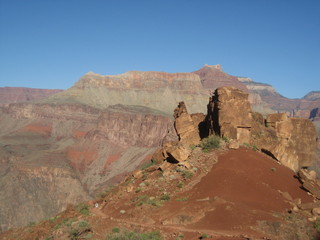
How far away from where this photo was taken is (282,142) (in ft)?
100

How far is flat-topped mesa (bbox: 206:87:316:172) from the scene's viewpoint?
2680cm

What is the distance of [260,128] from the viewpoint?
29.1 m

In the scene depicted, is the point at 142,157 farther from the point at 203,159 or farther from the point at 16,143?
the point at 203,159

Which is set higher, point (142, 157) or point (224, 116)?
point (224, 116)

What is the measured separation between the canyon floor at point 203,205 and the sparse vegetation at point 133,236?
36 cm

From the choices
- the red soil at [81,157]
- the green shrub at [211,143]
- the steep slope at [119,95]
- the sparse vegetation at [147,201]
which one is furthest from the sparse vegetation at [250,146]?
the steep slope at [119,95]

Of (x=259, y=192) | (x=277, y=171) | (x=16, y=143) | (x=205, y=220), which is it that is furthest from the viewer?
(x=16, y=143)

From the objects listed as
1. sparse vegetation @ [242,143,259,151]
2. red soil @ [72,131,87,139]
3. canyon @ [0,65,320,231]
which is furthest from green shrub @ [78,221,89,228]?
red soil @ [72,131,87,139]

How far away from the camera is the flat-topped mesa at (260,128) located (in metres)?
26.8

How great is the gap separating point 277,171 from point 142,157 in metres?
98.0

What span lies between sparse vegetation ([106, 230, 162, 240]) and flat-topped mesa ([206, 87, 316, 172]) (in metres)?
11.8

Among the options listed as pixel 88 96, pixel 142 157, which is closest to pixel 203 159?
pixel 142 157

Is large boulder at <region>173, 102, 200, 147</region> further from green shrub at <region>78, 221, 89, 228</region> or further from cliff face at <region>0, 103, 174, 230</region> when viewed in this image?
cliff face at <region>0, 103, 174, 230</region>

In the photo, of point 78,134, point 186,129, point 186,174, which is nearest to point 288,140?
point 186,129
